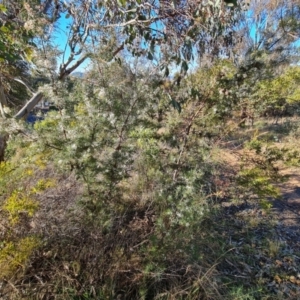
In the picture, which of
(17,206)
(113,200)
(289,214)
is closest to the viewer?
(17,206)

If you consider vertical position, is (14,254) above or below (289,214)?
below

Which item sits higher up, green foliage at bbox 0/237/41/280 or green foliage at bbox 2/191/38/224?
green foliage at bbox 2/191/38/224

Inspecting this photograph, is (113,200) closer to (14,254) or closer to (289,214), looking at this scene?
(14,254)

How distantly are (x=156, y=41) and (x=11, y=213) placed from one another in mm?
1543

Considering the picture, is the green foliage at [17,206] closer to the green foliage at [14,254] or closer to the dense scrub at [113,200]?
the dense scrub at [113,200]

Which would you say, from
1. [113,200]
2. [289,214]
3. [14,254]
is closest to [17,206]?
[14,254]

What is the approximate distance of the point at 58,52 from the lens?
166 cm

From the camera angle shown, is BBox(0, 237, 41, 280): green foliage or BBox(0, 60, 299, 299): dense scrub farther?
BBox(0, 60, 299, 299): dense scrub

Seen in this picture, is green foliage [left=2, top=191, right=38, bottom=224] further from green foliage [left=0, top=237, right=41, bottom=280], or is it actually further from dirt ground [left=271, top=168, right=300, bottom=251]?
dirt ground [left=271, top=168, right=300, bottom=251]

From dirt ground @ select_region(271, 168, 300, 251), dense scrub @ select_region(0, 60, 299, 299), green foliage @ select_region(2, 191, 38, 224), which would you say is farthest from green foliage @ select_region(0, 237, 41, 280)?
dirt ground @ select_region(271, 168, 300, 251)

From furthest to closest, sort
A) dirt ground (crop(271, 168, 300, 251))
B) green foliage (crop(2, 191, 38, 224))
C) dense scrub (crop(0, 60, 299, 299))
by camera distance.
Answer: dirt ground (crop(271, 168, 300, 251)), dense scrub (crop(0, 60, 299, 299)), green foliage (crop(2, 191, 38, 224))

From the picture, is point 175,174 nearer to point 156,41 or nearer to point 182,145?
point 182,145

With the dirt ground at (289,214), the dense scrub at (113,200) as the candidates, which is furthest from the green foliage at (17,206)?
the dirt ground at (289,214)

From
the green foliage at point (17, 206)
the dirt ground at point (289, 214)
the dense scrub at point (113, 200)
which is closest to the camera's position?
the green foliage at point (17, 206)
